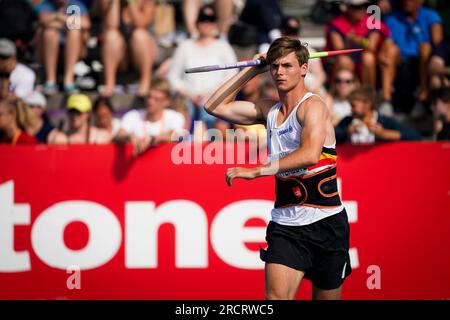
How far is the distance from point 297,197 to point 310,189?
0.11m

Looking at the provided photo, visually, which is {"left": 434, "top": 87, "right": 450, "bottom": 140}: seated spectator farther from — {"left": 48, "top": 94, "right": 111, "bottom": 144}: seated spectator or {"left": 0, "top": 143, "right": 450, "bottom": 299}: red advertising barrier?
{"left": 48, "top": 94, "right": 111, "bottom": 144}: seated spectator

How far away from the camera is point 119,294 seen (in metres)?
9.63

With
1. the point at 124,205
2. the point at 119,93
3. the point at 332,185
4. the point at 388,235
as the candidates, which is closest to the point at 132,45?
the point at 119,93

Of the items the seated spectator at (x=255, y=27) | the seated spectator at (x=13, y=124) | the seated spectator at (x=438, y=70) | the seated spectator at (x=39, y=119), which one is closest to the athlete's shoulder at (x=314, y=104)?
Result: the seated spectator at (x=13, y=124)

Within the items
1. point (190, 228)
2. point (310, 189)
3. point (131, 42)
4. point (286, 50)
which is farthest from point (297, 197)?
point (131, 42)

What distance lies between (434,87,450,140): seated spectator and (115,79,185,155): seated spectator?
2.67 meters

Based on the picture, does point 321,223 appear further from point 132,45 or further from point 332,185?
point 132,45

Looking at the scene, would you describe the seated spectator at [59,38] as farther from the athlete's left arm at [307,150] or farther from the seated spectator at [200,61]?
the athlete's left arm at [307,150]

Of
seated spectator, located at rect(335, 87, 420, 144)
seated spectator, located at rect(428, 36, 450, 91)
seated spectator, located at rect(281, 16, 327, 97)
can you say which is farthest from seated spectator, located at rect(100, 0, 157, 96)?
seated spectator, located at rect(428, 36, 450, 91)

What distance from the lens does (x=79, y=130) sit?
418 inches

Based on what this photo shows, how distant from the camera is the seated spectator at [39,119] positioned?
423 inches

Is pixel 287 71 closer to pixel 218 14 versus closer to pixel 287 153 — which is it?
pixel 287 153

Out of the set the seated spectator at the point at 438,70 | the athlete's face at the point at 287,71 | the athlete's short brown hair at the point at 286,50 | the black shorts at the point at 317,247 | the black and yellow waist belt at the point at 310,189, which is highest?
the seated spectator at the point at 438,70

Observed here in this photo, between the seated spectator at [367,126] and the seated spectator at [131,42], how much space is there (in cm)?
266
